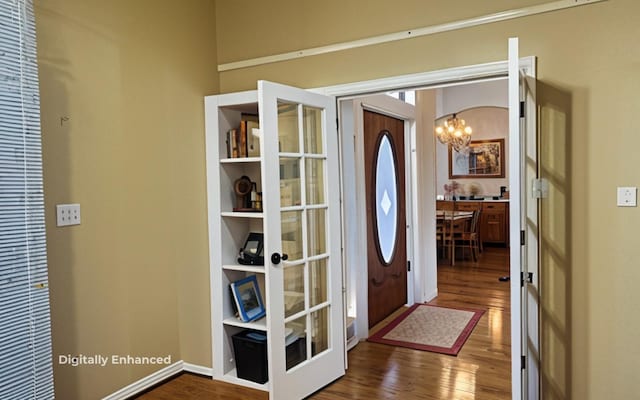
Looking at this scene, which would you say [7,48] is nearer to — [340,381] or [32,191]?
[32,191]

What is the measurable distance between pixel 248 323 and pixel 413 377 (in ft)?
4.22

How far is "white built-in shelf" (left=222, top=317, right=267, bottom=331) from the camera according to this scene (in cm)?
321

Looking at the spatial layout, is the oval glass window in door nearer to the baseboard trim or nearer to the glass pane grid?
the glass pane grid

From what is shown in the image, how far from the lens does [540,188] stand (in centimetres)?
262

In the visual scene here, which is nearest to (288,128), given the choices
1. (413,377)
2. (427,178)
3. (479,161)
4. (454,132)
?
(413,377)

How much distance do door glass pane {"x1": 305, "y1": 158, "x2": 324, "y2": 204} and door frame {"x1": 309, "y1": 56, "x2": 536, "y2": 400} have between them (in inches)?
12.4

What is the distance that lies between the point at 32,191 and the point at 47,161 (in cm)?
47

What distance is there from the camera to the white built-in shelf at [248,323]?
3205 millimetres

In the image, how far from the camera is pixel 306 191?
10.1 ft

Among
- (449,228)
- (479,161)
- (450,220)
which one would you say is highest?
(479,161)

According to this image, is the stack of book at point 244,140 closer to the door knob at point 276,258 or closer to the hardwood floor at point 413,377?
the door knob at point 276,258

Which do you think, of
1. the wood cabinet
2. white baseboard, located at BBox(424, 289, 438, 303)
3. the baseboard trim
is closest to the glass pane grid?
the baseboard trim

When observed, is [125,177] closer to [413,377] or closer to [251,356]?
[251,356]

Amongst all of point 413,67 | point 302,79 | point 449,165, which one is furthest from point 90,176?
point 449,165
